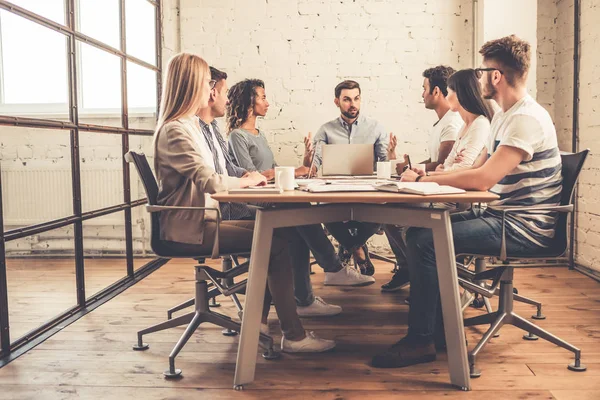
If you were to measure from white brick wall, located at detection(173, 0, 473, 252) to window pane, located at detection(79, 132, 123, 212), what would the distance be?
1.00 m

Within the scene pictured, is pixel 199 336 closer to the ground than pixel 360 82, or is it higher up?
closer to the ground

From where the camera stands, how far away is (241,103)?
11.9 feet

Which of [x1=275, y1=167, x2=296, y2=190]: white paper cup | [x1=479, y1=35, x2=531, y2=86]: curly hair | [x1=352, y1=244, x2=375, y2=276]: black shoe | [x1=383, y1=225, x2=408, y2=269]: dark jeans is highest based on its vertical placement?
[x1=479, y1=35, x2=531, y2=86]: curly hair

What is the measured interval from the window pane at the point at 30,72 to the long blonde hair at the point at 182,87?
64.8 inches

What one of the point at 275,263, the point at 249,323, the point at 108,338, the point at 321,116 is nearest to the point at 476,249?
the point at 275,263

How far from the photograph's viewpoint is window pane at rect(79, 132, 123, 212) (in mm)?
4219

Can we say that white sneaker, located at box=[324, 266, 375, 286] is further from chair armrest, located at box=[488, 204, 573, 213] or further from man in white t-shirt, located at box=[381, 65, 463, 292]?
chair armrest, located at box=[488, 204, 573, 213]

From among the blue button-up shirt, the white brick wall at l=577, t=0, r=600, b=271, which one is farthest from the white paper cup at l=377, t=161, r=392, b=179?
the white brick wall at l=577, t=0, r=600, b=271

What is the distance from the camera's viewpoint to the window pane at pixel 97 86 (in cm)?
410

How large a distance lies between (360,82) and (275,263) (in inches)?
102

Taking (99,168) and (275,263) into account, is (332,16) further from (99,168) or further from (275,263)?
(275,263)

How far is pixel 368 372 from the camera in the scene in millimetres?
2188

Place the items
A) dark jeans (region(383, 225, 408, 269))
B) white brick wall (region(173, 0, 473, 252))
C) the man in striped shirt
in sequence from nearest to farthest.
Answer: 1. the man in striped shirt
2. dark jeans (region(383, 225, 408, 269))
3. white brick wall (region(173, 0, 473, 252))

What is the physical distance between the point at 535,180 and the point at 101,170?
3.11 m
